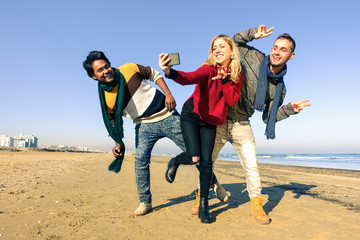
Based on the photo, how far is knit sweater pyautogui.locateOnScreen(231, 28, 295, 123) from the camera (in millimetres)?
3482

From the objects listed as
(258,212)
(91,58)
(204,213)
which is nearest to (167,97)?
(91,58)

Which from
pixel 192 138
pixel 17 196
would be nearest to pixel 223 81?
pixel 192 138

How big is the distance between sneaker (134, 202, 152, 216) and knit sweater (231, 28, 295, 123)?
74.2 inches

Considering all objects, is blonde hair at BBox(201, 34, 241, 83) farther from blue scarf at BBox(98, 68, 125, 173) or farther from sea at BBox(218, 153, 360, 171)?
sea at BBox(218, 153, 360, 171)

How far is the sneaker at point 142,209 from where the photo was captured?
3.35 meters

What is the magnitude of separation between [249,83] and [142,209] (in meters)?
2.49

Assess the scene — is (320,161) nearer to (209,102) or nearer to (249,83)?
(249,83)

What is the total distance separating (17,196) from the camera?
4.27 m

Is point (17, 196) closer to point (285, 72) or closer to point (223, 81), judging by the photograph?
point (223, 81)

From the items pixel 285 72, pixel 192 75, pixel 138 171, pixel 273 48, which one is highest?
pixel 273 48

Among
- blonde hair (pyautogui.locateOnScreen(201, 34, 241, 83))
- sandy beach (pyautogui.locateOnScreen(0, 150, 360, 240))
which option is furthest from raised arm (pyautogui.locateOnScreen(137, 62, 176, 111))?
sandy beach (pyautogui.locateOnScreen(0, 150, 360, 240))

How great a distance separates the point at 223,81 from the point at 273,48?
0.95 metres

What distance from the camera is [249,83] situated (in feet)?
11.5

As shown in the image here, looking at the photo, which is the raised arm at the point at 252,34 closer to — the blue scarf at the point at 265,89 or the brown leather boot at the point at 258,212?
the blue scarf at the point at 265,89
